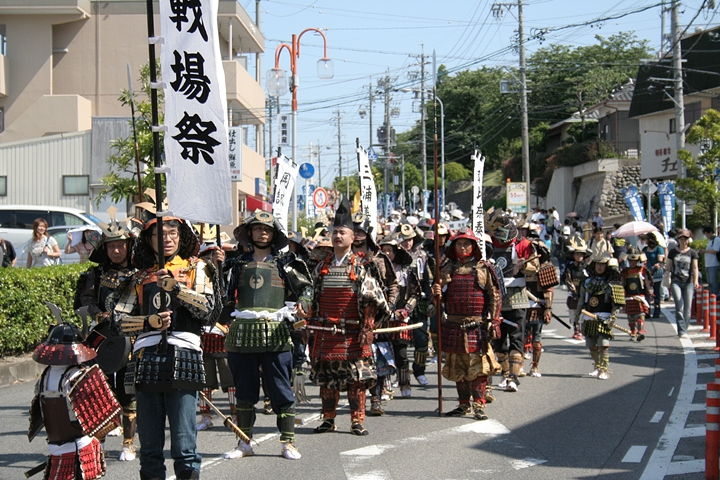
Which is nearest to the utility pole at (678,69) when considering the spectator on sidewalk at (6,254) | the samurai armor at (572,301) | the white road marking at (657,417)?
the samurai armor at (572,301)

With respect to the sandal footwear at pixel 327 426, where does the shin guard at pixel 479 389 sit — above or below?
above

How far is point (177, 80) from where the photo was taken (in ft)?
20.1

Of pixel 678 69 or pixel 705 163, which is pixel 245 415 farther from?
pixel 678 69

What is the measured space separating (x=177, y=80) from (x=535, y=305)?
295 inches

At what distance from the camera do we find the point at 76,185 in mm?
31469

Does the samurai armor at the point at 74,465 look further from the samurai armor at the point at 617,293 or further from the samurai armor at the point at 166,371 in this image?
the samurai armor at the point at 617,293

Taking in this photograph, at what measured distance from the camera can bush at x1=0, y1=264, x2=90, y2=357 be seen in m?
12.3

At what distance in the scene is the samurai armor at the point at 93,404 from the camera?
5.57 m

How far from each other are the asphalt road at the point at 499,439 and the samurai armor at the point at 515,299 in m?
1.07

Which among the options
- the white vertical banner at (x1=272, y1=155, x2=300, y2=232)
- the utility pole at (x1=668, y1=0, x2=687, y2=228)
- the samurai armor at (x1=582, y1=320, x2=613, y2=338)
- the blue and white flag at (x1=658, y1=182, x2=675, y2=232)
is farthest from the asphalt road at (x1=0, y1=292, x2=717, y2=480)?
the utility pole at (x1=668, y1=0, x2=687, y2=228)

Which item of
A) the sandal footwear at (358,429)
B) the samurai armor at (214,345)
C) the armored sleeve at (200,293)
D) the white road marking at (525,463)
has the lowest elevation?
the white road marking at (525,463)

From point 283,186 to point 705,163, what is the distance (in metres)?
16.1

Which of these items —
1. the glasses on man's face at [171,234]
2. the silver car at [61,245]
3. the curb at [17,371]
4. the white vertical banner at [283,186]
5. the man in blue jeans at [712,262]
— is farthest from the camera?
the silver car at [61,245]

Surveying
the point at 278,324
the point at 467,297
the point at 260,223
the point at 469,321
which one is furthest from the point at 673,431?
the point at 260,223
